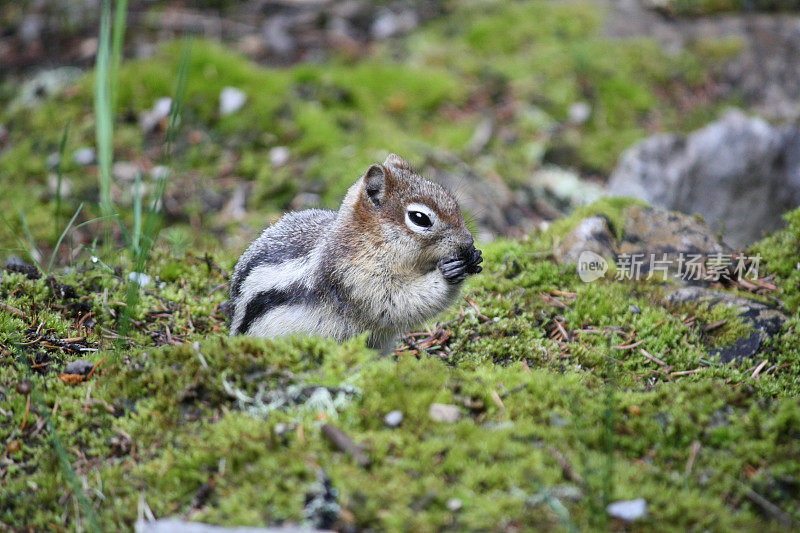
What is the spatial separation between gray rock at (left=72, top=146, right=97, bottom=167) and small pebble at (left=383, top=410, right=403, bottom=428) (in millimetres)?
6317

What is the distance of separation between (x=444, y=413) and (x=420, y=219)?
1.50 m

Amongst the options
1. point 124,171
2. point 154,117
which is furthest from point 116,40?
point 154,117

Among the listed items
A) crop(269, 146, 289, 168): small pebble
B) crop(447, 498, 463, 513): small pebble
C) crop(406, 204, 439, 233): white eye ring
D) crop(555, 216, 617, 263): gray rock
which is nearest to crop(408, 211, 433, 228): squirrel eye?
crop(406, 204, 439, 233): white eye ring

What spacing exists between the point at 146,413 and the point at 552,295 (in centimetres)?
271

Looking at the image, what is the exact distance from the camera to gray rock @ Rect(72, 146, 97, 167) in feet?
25.2

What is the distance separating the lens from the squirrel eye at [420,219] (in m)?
4.03

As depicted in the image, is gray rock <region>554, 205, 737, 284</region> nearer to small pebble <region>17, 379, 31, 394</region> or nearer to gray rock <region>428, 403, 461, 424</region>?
gray rock <region>428, 403, 461, 424</region>

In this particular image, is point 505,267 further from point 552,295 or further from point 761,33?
point 761,33

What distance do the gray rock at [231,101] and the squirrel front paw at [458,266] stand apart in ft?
16.6

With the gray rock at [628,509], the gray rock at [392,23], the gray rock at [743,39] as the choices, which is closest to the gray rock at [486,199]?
the gray rock at [392,23]

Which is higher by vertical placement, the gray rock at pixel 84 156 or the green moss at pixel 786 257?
the green moss at pixel 786 257

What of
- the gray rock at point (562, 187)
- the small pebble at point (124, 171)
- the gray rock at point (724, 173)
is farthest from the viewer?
the gray rock at point (562, 187)

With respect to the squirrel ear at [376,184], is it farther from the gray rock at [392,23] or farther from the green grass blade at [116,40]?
the gray rock at [392,23]

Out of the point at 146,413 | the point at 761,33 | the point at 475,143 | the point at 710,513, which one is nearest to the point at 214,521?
the point at 146,413
